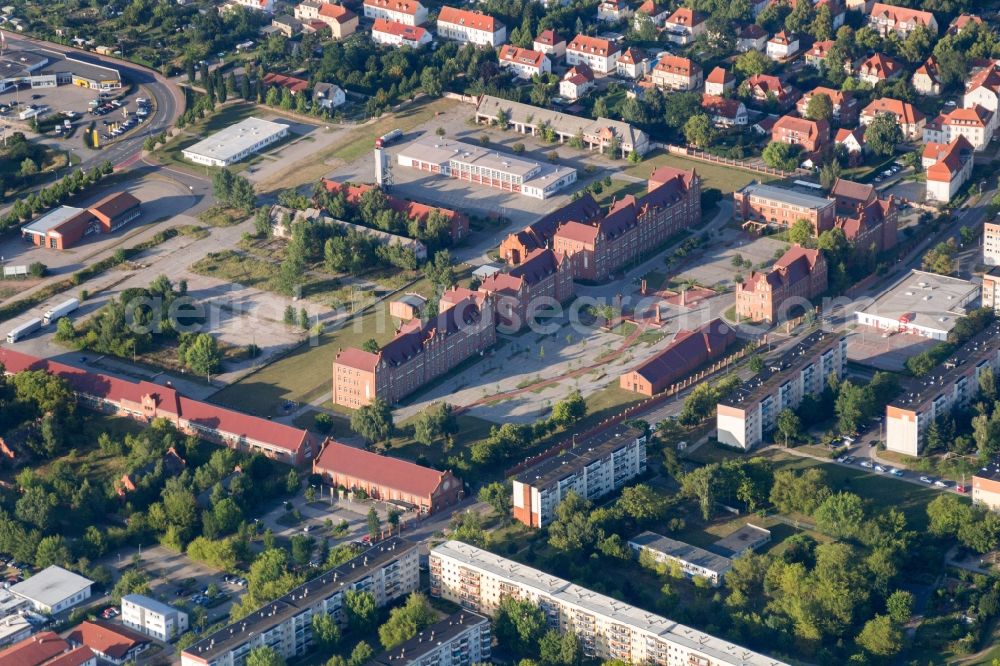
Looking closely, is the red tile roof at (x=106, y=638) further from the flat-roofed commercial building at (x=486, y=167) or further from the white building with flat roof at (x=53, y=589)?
the flat-roofed commercial building at (x=486, y=167)

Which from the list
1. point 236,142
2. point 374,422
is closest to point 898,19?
point 236,142

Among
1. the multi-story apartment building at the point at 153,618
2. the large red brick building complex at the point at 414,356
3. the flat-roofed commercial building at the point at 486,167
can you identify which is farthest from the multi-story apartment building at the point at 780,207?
the multi-story apartment building at the point at 153,618

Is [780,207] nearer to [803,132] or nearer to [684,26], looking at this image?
[803,132]

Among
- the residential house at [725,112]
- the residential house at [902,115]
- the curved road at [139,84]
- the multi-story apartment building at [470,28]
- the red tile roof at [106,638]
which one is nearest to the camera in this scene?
the red tile roof at [106,638]

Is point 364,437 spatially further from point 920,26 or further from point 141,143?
point 920,26

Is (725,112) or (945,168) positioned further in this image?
(725,112)

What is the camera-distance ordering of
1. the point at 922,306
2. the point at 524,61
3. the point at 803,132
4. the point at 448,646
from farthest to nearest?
the point at 524,61 < the point at 803,132 < the point at 922,306 < the point at 448,646
